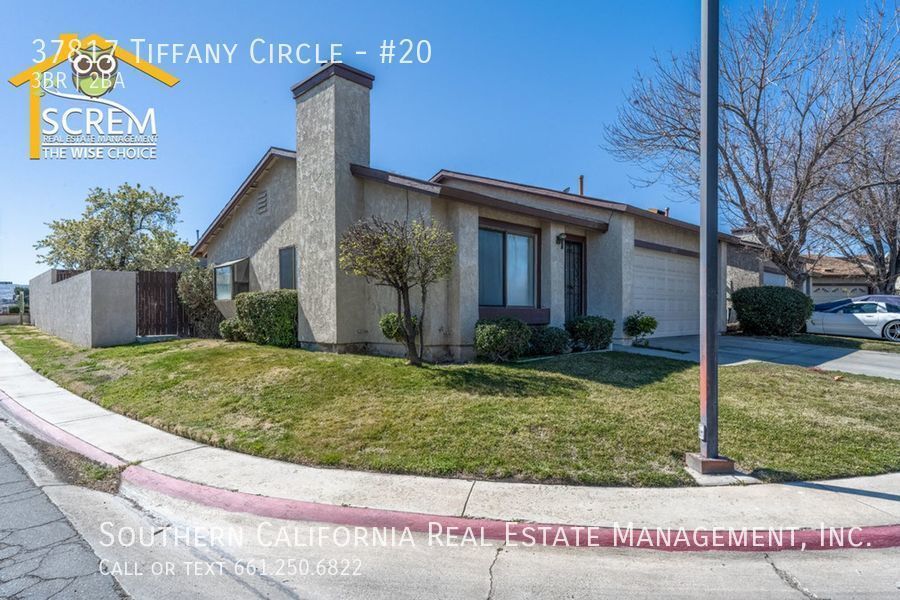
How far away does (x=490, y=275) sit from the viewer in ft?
35.4

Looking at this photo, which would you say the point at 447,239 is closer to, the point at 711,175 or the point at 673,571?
the point at 711,175

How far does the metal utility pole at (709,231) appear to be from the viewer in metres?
4.92

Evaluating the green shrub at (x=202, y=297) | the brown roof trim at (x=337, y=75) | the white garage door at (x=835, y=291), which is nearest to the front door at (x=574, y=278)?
the brown roof trim at (x=337, y=75)

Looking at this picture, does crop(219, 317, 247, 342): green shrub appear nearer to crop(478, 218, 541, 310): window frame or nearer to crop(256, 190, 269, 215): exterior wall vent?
crop(256, 190, 269, 215): exterior wall vent

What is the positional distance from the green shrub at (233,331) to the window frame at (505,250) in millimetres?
6829

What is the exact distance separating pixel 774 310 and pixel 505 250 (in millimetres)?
10424

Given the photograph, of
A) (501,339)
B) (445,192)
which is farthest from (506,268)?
(445,192)

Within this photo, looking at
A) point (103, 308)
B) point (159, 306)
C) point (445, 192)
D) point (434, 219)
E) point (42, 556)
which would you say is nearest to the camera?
point (42, 556)

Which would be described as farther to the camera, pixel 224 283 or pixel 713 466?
pixel 224 283

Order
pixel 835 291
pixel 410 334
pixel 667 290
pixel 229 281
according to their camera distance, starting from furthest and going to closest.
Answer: pixel 835 291, pixel 667 290, pixel 229 281, pixel 410 334

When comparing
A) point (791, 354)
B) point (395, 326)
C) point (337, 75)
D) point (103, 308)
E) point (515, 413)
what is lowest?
point (515, 413)

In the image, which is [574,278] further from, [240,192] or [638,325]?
[240,192]

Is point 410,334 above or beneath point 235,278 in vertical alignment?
beneath

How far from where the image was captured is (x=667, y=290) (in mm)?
15492
